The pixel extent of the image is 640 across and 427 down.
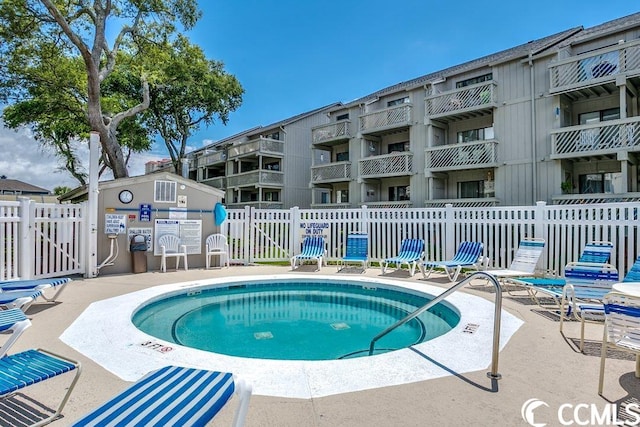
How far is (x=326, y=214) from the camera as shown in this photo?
40.0 feet

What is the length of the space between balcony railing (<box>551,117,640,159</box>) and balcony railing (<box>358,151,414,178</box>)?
710cm

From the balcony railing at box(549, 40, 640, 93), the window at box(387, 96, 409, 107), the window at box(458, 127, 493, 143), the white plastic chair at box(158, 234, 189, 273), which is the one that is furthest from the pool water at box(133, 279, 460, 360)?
the window at box(387, 96, 409, 107)

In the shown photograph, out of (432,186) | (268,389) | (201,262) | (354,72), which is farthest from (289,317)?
(354,72)

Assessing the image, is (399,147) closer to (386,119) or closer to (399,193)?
(386,119)

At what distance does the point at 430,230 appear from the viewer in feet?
35.6

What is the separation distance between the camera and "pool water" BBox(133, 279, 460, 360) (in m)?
5.12

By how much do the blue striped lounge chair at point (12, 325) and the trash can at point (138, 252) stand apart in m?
6.21

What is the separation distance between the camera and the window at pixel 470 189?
18.8 m

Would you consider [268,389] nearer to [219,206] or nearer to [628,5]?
[219,206]

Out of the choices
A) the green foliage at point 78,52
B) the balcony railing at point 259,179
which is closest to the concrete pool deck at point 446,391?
the green foliage at point 78,52

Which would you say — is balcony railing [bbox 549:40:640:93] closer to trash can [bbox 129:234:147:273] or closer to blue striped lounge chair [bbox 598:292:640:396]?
blue striped lounge chair [bbox 598:292:640:396]

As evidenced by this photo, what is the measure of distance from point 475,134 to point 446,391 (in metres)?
18.7

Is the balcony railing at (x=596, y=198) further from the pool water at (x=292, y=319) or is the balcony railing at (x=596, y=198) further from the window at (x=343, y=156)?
the window at (x=343, y=156)

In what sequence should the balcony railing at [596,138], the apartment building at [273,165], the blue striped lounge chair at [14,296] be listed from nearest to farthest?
the blue striped lounge chair at [14,296] < the balcony railing at [596,138] < the apartment building at [273,165]
